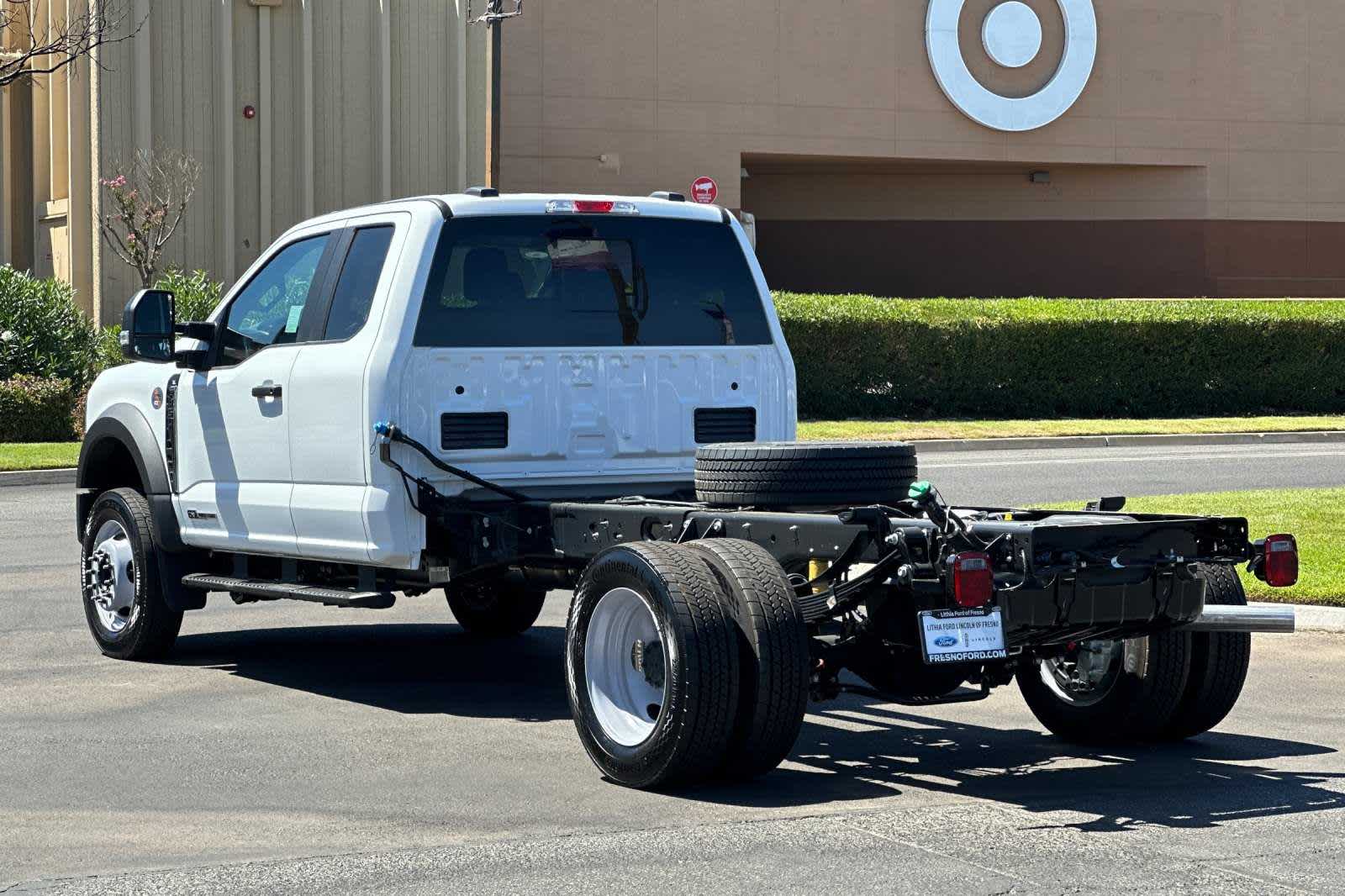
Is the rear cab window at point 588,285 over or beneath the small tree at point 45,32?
beneath

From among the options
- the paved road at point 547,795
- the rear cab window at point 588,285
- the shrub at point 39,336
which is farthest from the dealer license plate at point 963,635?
the shrub at point 39,336

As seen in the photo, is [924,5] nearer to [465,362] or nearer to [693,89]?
[693,89]

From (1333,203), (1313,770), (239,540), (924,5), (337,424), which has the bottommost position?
(1313,770)

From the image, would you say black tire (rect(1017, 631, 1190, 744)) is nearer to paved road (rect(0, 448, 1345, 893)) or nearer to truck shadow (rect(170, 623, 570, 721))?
paved road (rect(0, 448, 1345, 893))

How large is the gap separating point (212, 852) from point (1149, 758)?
353 cm

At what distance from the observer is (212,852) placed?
5.88 m

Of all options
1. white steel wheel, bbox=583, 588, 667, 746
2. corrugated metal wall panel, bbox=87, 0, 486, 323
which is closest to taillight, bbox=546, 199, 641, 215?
white steel wheel, bbox=583, 588, 667, 746

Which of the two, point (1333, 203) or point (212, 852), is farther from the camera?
point (1333, 203)

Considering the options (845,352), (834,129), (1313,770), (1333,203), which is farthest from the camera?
(1333,203)

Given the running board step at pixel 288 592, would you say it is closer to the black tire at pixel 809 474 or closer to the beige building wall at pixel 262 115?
the black tire at pixel 809 474

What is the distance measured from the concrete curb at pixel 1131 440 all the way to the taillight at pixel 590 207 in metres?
16.0

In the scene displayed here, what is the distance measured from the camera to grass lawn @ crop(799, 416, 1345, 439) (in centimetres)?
2553

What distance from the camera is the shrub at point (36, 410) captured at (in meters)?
23.8

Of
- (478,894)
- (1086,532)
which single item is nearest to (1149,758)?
(1086,532)
